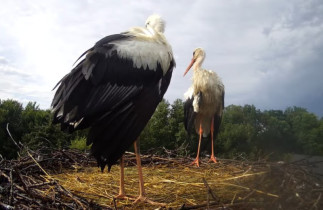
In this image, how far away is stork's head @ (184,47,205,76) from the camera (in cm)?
565

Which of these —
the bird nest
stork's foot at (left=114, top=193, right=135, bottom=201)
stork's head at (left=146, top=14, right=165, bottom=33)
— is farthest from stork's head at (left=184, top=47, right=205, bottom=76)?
stork's foot at (left=114, top=193, right=135, bottom=201)

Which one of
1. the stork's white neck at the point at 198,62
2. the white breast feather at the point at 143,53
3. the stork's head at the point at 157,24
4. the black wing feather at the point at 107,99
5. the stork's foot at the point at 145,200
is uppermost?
the stork's white neck at the point at 198,62

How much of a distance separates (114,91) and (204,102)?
307cm

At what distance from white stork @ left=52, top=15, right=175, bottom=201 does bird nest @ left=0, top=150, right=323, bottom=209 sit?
0.26 m

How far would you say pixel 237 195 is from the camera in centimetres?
192

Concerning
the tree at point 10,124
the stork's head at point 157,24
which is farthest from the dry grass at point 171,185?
the tree at point 10,124

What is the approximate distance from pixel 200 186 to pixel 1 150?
7925 millimetres

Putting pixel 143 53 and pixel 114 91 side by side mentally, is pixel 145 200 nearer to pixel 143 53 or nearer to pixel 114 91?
pixel 114 91

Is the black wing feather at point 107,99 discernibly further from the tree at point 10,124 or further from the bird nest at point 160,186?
the tree at point 10,124

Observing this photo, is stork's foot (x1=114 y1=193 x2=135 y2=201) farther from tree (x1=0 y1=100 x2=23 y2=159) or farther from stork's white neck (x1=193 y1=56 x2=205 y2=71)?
tree (x1=0 y1=100 x2=23 y2=159)

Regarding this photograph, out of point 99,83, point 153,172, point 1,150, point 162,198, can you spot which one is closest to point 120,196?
point 162,198

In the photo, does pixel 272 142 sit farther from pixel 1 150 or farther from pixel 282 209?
pixel 1 150

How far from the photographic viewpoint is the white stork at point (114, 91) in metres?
2.08

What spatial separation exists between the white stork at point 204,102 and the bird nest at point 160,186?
1.21 metres
